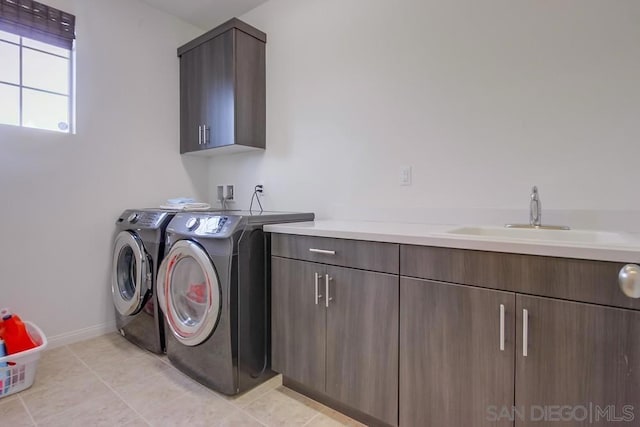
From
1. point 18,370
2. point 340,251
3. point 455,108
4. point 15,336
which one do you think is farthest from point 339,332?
point 15,336

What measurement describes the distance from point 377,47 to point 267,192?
4.26 feet

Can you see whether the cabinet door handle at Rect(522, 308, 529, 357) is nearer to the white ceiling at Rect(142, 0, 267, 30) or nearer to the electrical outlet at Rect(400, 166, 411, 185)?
the electrical outlet at Rect(400, 166, 411, 185)

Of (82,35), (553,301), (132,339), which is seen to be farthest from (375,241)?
(82,35)

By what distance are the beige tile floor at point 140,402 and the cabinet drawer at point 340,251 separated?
2.39ft

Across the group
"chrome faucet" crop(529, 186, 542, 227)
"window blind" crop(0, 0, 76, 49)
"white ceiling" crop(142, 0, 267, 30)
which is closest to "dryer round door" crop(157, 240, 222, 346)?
"chrome faucet" crop(529, 186, 542, 227)

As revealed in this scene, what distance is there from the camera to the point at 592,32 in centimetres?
138

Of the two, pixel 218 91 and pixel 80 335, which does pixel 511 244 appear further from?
pixel 80 335

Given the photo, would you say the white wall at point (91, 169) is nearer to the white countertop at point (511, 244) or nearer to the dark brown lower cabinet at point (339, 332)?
the dark brown lower cabinet at point (339, 332)

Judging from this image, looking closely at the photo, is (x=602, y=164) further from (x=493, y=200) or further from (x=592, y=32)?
(x=592, y=32)

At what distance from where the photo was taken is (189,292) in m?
1.85

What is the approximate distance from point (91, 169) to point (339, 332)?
2.15 m

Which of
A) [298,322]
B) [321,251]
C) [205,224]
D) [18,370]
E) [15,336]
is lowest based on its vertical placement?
[18,370]

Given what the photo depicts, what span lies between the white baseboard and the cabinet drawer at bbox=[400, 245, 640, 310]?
237cm

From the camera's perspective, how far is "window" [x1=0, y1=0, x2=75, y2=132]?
2.08 meters
